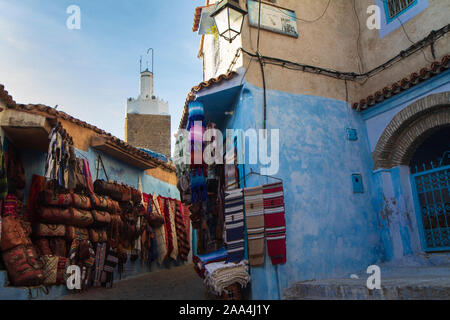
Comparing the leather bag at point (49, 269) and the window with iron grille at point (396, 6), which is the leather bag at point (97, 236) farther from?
the window with iron grille at point (396, 6)

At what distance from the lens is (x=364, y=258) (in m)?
6.69

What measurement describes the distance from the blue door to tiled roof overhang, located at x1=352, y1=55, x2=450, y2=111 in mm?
1602

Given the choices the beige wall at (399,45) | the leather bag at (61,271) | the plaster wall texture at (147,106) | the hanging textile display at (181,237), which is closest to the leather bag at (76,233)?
the leather bag at (61,271)

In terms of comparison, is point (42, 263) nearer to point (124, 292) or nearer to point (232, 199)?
point (124, 292)

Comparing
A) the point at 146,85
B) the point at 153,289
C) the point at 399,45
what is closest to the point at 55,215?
the point at 153,289

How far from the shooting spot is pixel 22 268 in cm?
601

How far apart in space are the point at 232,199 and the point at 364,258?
2771 mm

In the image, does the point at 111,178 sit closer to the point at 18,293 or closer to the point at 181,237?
the point at 181,237

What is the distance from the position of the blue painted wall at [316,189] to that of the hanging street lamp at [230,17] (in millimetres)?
1093

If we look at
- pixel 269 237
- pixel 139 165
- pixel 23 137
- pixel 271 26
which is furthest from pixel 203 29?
pixel 269 237

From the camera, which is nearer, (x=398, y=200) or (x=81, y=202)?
(x=398, y=200)

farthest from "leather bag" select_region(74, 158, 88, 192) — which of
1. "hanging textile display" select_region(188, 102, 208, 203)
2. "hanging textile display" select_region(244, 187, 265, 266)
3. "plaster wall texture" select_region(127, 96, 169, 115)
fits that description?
"plaster wall texture" select_region(127, 96, 169, 115)

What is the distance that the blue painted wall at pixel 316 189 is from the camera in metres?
6.17

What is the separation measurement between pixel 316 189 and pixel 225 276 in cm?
237
